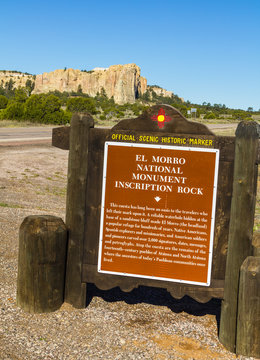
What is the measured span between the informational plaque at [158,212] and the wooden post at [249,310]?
315 millimetres

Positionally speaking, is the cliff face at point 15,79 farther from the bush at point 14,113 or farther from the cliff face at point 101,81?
the bush at point 14,113

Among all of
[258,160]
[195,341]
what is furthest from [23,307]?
[258,160]

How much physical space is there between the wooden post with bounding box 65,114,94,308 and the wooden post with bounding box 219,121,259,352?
1.22m

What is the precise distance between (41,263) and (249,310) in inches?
67.4

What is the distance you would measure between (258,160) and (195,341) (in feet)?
5.02

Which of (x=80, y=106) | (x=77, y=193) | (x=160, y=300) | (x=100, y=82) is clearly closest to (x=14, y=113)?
(x=80, y=106)

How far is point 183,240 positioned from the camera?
3.47m

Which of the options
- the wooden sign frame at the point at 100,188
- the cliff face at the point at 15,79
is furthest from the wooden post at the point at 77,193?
the cliff face at the point at 15,79

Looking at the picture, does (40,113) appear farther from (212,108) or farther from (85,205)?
(212,108)

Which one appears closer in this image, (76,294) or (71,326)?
(71,326)

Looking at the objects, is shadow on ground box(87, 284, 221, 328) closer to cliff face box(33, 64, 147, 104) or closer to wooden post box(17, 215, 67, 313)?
wooden post box(17, 215, 67, 313)

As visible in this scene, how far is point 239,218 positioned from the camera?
3326 mm

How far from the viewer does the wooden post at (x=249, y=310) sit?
3186 millimetres

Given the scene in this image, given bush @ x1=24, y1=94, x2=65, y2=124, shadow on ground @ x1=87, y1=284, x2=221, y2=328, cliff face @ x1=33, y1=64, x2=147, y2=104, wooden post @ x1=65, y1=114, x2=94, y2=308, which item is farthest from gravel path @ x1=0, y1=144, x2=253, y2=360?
cliff face @ x1=33, y1=64, x2=147, y2=104
